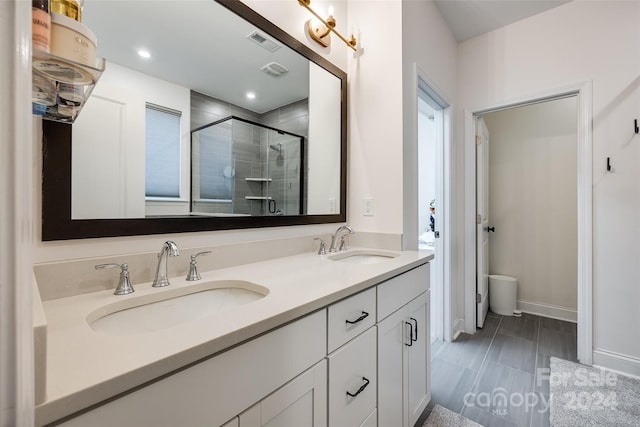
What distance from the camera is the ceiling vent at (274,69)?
1396mm

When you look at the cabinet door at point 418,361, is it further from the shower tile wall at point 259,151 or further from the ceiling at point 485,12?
the ceiling at point 485,12

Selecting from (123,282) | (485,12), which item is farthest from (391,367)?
(485,12)

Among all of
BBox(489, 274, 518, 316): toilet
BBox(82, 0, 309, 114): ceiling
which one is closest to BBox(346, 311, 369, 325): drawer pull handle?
BBox(82, 0, 309, 114): ceiling

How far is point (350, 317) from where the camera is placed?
0.90 meters

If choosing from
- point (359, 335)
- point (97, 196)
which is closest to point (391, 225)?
point (359, 335)

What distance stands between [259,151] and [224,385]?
105cm

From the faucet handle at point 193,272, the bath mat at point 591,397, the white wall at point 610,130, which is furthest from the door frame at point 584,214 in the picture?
the faucet handle at point 193,272

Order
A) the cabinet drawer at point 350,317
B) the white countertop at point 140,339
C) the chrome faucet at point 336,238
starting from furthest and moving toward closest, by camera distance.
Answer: the chrome faucet at point 336,238 < the cabinet drawer at point 350,317 < the white countertop at point 140,339

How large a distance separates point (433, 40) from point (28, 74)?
2.40 m

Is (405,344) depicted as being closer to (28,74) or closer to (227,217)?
(227,217)

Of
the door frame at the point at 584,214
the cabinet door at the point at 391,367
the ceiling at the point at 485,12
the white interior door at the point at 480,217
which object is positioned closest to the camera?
the cabinet door at the point at 391,367

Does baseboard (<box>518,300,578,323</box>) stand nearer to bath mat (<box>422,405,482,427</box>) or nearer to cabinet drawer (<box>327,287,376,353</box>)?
bath mat (<box>422,405,482,427</box>)

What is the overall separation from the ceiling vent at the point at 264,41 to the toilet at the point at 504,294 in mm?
2968

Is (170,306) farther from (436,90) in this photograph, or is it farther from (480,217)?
(480,217)
